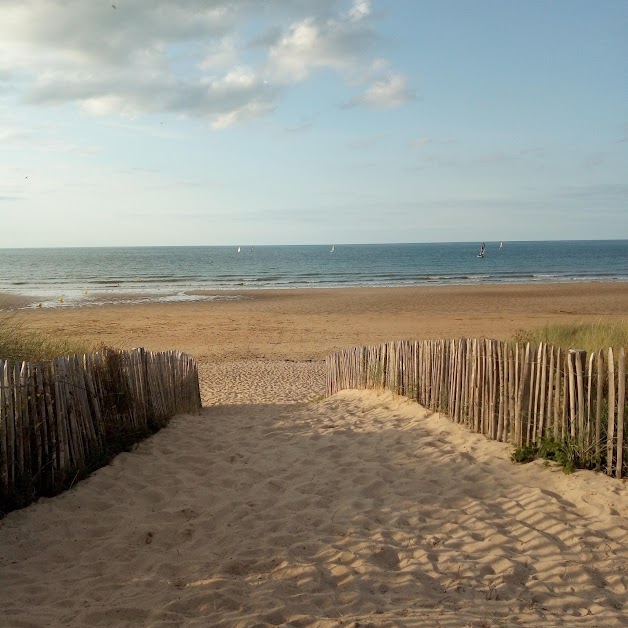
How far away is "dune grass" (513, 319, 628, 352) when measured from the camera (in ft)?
25.3

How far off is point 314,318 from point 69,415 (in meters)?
17.6

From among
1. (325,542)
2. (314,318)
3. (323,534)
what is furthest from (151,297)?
(325,542)

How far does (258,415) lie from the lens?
8.04 m

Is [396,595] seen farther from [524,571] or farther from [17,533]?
[17,533]

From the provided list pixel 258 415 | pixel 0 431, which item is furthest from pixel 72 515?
pixel 258 415

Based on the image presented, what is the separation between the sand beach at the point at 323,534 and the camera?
319 centimetres

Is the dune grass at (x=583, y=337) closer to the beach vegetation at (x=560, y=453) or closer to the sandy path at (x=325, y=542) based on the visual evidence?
the beach vegetation at (x=560, y=453)

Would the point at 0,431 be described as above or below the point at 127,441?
above

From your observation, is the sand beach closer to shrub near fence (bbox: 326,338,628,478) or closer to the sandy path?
the sandy path

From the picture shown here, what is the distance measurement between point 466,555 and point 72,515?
286 centimetres

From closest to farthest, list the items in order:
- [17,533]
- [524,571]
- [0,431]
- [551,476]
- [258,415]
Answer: [524,571], [17,533], [0,431], [551,476], [258,415]

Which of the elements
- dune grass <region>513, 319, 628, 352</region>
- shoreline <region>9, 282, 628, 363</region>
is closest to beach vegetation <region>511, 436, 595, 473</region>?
dune grass <region>513, 319, 628, 352</region>

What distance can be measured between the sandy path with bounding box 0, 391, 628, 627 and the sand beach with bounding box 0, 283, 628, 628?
0.04ft

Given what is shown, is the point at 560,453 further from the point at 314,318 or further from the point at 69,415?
the point at 314,318
